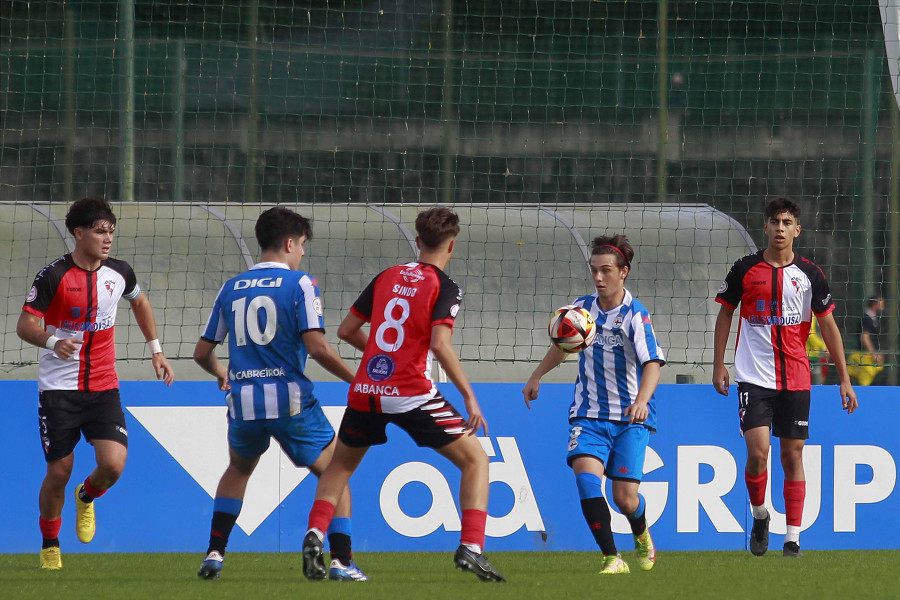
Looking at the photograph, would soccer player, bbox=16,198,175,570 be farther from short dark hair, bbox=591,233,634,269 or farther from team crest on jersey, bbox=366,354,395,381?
short dark hair, bbox=591,233,634,269

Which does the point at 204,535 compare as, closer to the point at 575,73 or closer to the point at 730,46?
the point at 575,73

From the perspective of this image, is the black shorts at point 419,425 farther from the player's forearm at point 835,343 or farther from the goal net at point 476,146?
the goal net at point 476,146

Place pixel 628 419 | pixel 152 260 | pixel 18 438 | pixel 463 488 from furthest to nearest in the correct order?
1. pixel 152 260
2. pixel 18 438
3. pixel 628 419
4. pixel 463 488

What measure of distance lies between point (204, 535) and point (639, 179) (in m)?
6.86

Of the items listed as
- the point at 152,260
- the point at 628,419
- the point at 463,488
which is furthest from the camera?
the point at 152,260

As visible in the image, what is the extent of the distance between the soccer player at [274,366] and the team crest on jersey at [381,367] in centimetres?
14

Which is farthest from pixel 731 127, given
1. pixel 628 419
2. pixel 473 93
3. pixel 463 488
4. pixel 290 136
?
pixel 463 488

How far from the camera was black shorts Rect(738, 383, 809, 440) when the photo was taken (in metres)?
6.66

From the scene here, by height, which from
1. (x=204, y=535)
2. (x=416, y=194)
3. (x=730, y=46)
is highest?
(x=730, y=46)

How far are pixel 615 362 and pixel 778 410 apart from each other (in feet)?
4.60

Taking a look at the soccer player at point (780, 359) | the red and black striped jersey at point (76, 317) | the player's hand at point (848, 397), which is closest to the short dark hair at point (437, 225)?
the red and black striped jersey at point (76, 317)

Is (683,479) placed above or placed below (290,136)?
below

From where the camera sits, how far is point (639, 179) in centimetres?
1242

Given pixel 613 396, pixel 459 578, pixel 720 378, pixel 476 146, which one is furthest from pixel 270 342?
pixel 476 146
